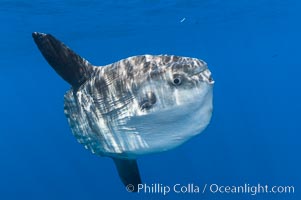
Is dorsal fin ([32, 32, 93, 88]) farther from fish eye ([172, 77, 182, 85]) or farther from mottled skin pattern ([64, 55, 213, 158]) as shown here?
fish eye ([172, 77, 182, 85])

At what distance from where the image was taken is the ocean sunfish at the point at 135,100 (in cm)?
268

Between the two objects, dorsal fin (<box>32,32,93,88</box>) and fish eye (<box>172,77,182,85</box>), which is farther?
dorsal fin (<box>32,32,93,88</box>)

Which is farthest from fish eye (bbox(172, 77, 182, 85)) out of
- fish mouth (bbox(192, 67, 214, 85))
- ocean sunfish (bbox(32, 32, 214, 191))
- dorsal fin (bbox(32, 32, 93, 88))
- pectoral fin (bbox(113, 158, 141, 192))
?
pectoral fin (bbox(113, 158, 141, 192))

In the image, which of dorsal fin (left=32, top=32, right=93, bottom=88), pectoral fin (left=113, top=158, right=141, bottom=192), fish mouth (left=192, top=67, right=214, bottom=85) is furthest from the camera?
pectoral fin (left=113, top=158, right=141, bottom=192)

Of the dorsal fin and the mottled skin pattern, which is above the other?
the dorsal fin

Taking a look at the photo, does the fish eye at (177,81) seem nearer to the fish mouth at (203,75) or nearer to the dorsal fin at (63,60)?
the fish mouth at (203,75)

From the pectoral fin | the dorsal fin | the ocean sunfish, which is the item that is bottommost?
the pectoral fin

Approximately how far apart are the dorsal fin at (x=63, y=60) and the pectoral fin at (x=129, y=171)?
3.95 ft

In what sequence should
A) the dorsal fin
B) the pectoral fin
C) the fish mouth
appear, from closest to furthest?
the fish mouth < the dorsal fin < the pectoral fin

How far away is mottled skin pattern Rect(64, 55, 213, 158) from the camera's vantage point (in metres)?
2.70

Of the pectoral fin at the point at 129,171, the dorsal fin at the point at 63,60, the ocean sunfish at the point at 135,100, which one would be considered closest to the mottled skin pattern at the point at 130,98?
the ocean sunfish at the point at 135,100

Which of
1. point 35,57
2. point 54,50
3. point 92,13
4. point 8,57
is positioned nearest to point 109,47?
point 35,57

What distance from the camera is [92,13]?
22281 mm

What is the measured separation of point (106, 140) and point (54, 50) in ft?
3.31
